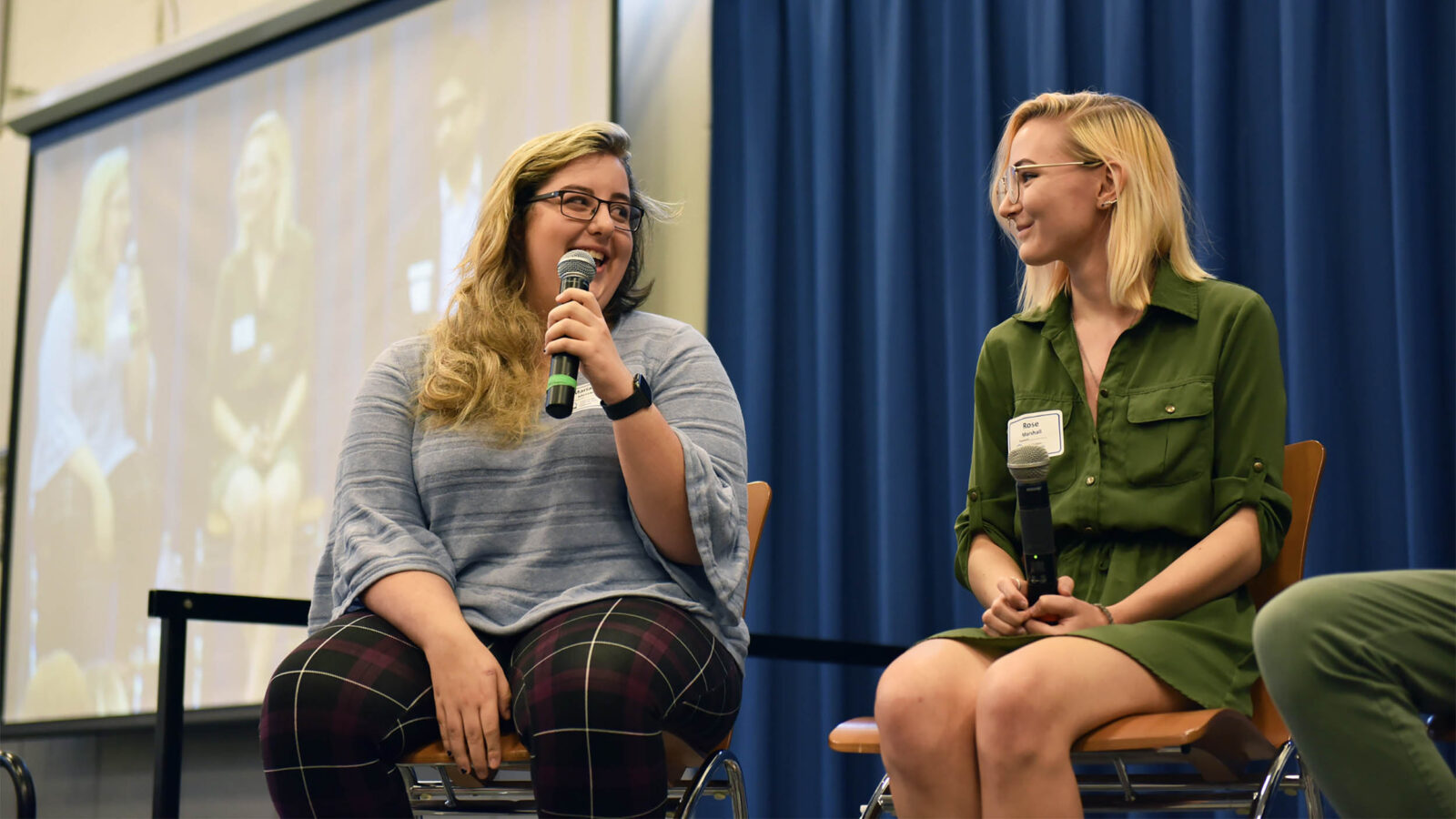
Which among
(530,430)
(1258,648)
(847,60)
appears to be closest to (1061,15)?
(847,60)

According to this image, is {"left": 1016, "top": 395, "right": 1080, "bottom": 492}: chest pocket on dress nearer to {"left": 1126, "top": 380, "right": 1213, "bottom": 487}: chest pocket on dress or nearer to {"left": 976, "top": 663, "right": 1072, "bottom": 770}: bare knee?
{"left": 1126, "top": 380, "right": 1213, "bottom": 487}: chest pocket on dress

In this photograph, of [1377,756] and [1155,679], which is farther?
[1155,679]

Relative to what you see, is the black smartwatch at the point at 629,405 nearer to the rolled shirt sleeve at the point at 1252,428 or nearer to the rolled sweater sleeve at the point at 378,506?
the rolled sweater sleeve at the point at 378,506

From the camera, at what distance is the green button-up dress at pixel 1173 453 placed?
5.14 feet

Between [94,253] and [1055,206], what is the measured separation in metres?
3.26

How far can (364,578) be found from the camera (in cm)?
161

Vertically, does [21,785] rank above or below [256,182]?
below

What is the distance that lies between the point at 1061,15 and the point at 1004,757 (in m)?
1.74

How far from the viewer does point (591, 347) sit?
4.77ft

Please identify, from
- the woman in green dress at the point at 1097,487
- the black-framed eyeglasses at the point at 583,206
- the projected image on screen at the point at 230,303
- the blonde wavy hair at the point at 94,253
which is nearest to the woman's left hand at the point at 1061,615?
the woman in green dress at the point at 1097,487

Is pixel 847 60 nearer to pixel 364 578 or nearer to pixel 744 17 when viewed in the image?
pixel 744 17

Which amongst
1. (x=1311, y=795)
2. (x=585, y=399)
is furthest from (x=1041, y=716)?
(x=585, y=399)

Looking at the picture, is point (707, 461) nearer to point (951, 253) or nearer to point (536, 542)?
point (536, 542)

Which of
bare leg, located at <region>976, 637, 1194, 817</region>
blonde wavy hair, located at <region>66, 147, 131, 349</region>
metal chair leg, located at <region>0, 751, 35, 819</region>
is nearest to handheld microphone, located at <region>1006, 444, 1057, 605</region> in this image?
bare leg, located at <region>976, 637, 1194, 817</region>
